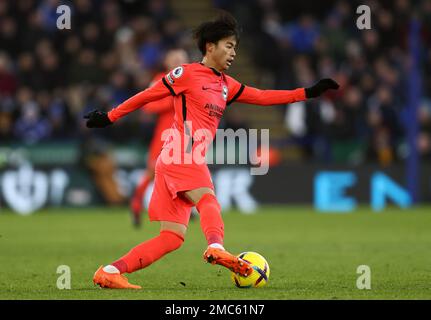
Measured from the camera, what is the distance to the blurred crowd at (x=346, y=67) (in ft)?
63.3

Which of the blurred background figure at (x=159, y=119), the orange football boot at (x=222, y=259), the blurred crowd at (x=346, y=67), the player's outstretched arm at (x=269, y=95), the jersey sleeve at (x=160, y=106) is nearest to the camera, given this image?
the orange football boot at (x=222, y=259)

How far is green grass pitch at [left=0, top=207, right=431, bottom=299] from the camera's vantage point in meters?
7.34

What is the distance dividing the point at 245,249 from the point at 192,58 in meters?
9.42

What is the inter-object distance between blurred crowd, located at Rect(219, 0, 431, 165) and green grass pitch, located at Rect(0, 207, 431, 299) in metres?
1.98

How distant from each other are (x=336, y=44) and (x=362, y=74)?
107 centimetres

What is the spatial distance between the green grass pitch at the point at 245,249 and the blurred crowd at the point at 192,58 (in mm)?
1852

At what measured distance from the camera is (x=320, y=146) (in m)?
19.1

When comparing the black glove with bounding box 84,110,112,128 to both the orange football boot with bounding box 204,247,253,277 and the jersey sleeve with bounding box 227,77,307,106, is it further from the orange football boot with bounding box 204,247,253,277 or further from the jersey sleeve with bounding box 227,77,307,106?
the orange football boot with bounding box 204,247,253,277

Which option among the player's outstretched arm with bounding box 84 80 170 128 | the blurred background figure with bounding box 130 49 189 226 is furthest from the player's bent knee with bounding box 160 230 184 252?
the blurred background figure with bounding box 130 49 189 226

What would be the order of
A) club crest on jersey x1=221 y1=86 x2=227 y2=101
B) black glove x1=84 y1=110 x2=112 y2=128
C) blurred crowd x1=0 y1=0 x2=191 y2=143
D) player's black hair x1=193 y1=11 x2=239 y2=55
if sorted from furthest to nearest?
blurred crowd x1=0 y1=0 x2=191 y2=143
club crest on jersey x1=221 y1=86 x2=227 y2=101
player's black hair x1=193 y1=11 x2=239 y2=55
black glove x1=84 y1=110 x2=112 y2=128

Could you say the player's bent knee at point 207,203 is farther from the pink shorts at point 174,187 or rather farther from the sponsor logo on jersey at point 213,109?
the sponsor logo on jersey at point 213,109

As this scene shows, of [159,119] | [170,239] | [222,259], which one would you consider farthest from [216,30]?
[159,119]

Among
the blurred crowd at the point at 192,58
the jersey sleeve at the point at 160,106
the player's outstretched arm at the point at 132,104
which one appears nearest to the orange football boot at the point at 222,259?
the player's outstretched arm at the point at 132,104
